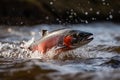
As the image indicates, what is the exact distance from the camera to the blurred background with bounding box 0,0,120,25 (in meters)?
14.4

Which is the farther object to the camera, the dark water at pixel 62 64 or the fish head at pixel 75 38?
the fish head at pixel 75 38

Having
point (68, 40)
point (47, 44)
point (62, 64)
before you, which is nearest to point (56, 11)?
point (47, 44)

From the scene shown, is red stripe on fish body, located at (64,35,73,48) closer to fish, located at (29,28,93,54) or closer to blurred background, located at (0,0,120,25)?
fish, located at (29,28,93,54)

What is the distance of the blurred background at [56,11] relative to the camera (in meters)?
14.4

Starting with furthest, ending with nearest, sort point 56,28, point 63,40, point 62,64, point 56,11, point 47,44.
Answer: point 56,11 < point 56,28 < point 47,44 < point 63,40 < point 62,64

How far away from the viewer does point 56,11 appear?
1488 centimetres

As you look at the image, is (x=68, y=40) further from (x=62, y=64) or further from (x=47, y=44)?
(x=62, y=64)

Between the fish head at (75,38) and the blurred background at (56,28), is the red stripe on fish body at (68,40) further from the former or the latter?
the blurred background at (56,28)

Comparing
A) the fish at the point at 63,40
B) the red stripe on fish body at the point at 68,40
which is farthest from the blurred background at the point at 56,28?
the red stripe on fish body at the point at 68,40

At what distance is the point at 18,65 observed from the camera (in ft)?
18.2

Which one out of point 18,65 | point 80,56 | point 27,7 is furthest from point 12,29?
point 18,65

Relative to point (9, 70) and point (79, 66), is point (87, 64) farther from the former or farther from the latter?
point (9, 70)

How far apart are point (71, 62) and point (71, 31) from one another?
72 centimetres

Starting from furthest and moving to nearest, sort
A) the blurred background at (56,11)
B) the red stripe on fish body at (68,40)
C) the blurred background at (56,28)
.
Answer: the blurred background at (56,11), the red stripe on fish body at (68,40), the blurred background at (56,28)
